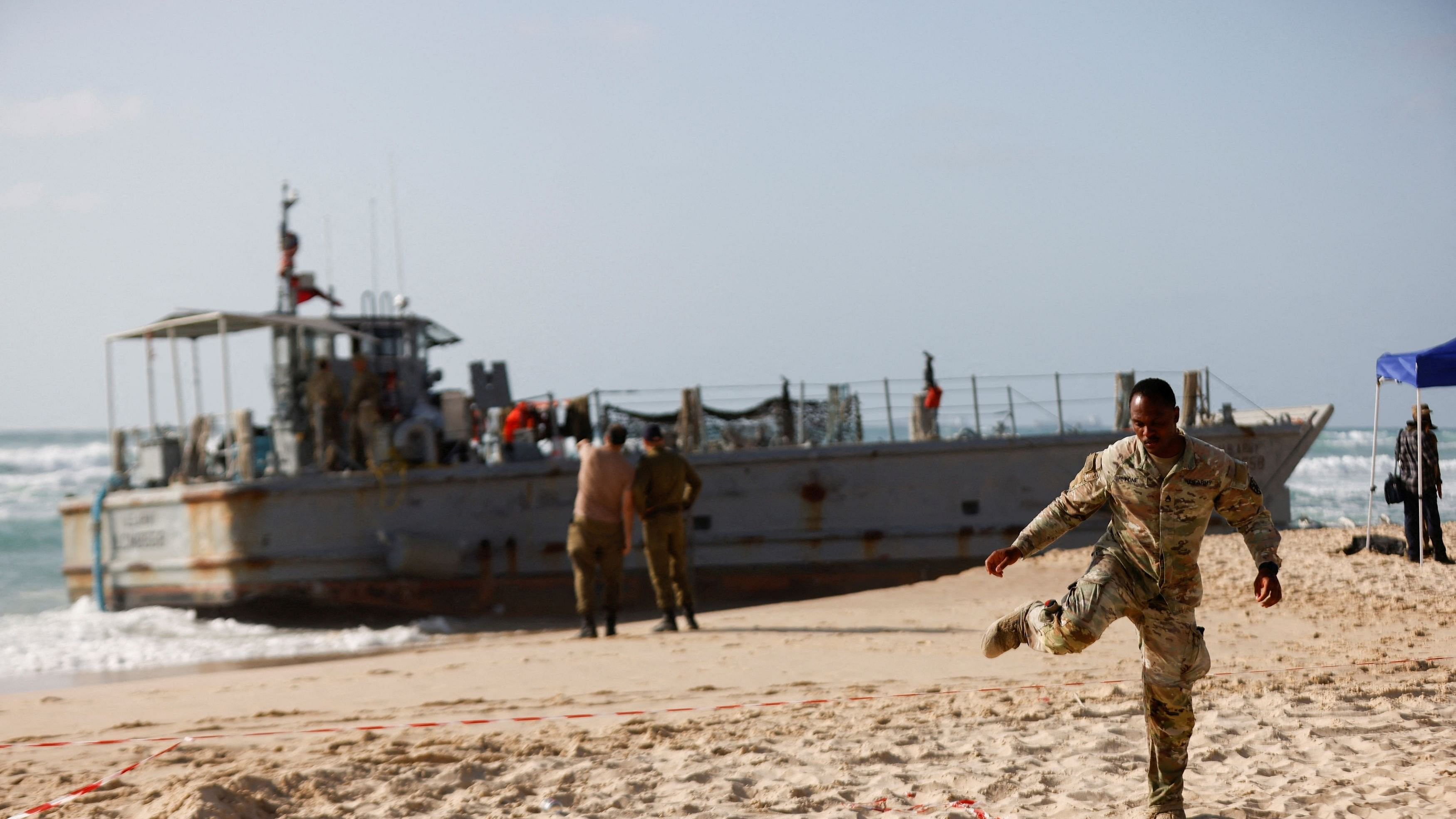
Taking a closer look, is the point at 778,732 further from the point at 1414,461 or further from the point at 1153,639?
the point at 1414,461

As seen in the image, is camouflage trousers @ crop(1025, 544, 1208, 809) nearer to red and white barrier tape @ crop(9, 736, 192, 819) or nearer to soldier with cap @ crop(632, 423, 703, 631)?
red and white barrier tape @ crop(9, 736, 192, 819)

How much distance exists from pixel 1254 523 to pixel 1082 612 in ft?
2.03

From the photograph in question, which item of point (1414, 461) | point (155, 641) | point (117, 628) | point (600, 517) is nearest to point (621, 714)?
point (600, 517)

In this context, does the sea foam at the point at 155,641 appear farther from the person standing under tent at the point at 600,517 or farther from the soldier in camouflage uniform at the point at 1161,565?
the soldier in camouflage uniform at the point at 1161,565

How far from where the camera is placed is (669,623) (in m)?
9.34

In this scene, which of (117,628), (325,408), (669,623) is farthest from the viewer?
(325,408)

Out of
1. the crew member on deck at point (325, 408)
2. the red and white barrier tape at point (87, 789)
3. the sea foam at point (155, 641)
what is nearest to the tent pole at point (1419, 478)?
the sea foam at point (155, 641)

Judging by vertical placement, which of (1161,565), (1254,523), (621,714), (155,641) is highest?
(1254,523)

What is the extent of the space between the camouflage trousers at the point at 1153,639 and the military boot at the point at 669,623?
5.76m

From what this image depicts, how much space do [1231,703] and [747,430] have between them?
9092 mm

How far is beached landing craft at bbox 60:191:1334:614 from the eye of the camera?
12.4 meters

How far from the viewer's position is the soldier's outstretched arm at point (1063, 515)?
3820mm

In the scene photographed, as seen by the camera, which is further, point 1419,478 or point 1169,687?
point 1419,478

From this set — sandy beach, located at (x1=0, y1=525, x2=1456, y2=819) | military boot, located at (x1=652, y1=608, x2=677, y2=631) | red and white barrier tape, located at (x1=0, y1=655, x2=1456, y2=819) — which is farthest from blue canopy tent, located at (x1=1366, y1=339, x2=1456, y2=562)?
military boot, located at (x1=652, y1=608, x2=677, y2=631)
